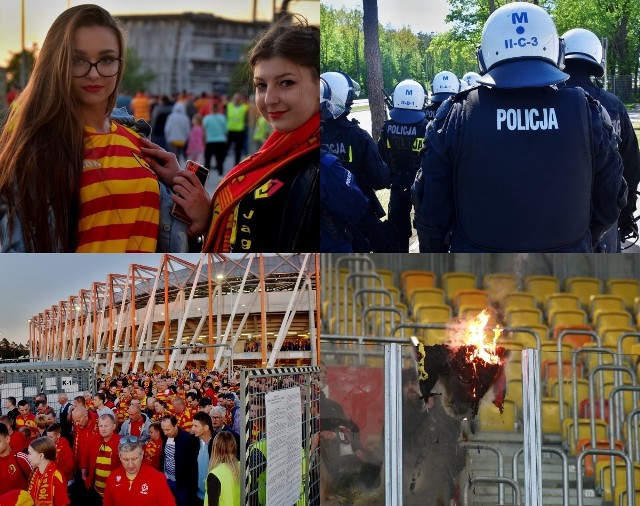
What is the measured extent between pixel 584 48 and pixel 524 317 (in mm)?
1526

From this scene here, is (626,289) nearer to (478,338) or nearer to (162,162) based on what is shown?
(478,338)

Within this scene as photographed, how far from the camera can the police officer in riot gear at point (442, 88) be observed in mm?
5234

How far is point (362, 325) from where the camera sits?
18.4ft

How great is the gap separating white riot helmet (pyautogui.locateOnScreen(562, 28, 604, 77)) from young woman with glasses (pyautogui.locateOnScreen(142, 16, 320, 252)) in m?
1.30

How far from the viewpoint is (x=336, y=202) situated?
5.23 m

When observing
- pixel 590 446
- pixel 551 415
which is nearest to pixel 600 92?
pixel 551 415

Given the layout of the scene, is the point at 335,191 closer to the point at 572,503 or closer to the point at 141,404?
the point at 141,404

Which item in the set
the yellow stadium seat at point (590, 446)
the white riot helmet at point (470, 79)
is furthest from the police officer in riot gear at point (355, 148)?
the yellow stadium seat at point (590, 446)

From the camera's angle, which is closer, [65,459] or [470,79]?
[470,79]

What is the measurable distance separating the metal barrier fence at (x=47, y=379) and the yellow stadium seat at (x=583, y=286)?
269 cm

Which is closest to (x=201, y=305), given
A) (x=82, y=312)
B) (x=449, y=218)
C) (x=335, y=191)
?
(x=82, y=312)

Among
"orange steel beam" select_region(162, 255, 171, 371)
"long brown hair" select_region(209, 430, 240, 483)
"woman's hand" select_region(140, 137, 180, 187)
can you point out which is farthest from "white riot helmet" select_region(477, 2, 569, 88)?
"long brown hair" select_region(209, 430, 240, 483)

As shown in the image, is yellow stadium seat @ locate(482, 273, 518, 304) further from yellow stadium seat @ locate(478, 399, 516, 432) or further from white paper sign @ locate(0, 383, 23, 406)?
white paper sign @ locate(0, 383, 23, 406)

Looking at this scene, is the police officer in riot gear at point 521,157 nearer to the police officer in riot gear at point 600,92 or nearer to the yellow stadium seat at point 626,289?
the police officer in riot gear at point 600,92
